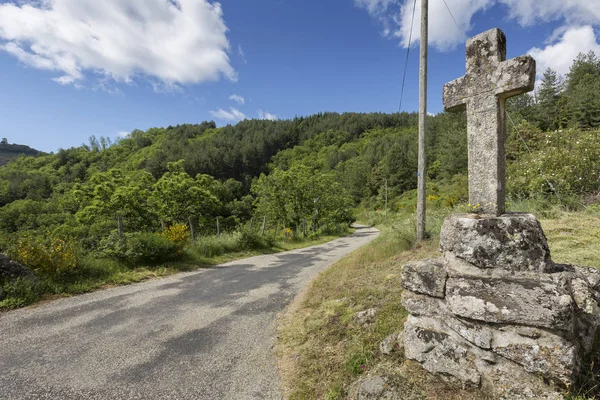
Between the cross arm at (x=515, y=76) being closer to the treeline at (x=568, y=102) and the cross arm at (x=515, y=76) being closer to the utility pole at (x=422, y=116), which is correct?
the utility pole at (x=422, y=116)

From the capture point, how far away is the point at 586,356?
2.36 metres

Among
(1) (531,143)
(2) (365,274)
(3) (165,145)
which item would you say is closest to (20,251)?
(2) (365,274)

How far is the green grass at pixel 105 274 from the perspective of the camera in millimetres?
5469

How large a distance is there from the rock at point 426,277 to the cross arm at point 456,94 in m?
1.77

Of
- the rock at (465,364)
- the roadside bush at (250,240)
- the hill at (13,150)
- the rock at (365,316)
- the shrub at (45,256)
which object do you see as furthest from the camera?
the hill at (13,150)

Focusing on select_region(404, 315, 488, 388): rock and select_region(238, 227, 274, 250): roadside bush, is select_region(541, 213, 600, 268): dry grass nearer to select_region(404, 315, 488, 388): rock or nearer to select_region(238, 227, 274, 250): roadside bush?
select_region(404, 315, 488, 388): rock

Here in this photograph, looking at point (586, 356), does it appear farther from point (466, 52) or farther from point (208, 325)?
point (208, 325)

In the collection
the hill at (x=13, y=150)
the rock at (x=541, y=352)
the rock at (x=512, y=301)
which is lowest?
the rock at (x=541, y=352)

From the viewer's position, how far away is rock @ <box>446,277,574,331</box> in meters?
2.06

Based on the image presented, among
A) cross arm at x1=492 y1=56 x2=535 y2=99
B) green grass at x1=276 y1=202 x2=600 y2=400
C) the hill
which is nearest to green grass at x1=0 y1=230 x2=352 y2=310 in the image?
green grass at x1=276 y1=202 x2=600 y2=400

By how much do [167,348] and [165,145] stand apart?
265 ft

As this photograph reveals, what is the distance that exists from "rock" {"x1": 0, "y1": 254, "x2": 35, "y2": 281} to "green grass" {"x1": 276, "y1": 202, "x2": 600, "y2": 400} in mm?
5633

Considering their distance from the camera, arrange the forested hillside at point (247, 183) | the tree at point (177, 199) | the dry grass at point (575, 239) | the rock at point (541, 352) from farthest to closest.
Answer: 1. the tree at point (177, 199)
2. the forested hillside at point (247, 183)
3. the dry grass at point (575, 239)
4. the rock at point (541, 352)

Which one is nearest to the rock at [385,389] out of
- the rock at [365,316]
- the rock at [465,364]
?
the rock at [465,364]
